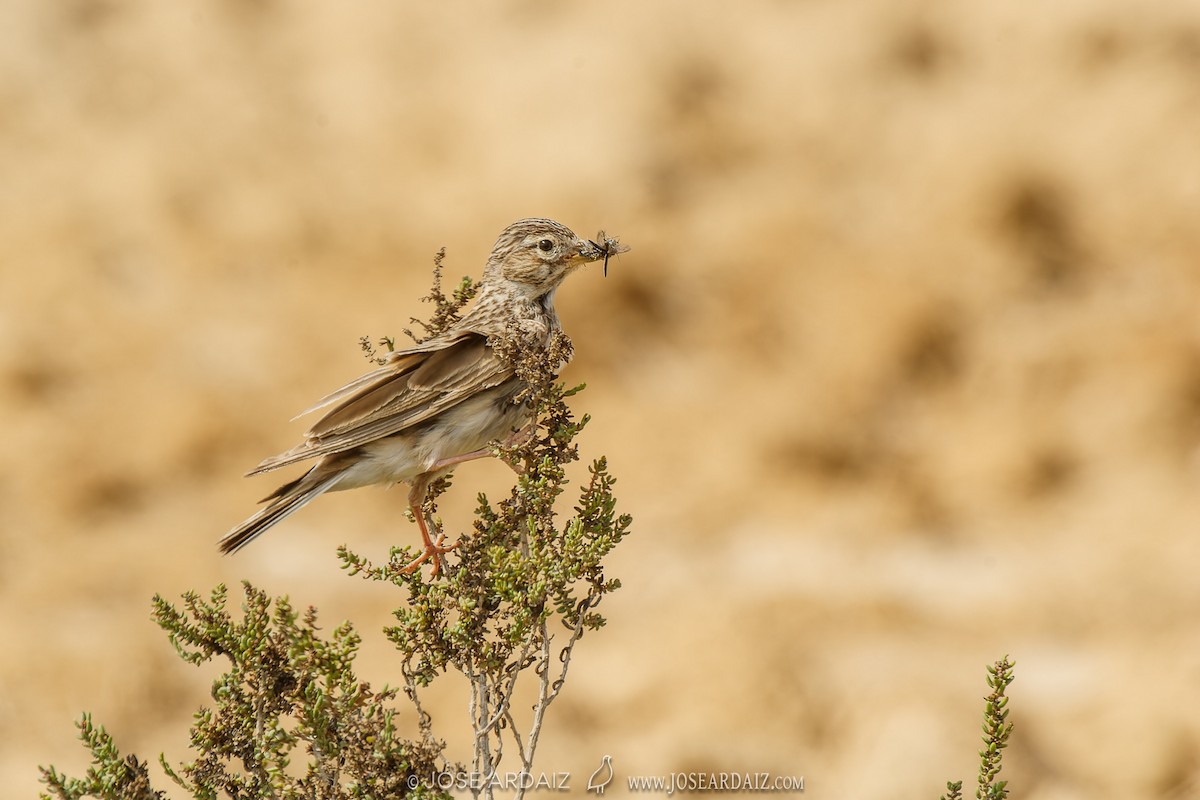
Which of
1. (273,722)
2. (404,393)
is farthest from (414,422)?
(273,722)

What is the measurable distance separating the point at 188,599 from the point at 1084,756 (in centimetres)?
869

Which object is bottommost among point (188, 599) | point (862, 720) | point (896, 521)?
point (188, 599)

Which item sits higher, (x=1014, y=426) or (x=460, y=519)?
(x=1014, y=426)

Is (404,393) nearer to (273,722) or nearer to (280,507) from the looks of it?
(280,507)

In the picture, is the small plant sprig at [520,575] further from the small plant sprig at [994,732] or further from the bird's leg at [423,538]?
the small plant sprig at [994,732]

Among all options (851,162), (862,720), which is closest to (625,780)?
(862,720)

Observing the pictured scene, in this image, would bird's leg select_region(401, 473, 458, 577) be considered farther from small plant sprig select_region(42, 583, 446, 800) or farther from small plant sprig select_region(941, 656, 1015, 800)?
small plant sprig select_region(941, 656, 1015, 800)

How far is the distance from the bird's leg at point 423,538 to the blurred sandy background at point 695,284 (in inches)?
260

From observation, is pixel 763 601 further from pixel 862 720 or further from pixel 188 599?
pixel 188 599

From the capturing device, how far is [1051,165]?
446 inches

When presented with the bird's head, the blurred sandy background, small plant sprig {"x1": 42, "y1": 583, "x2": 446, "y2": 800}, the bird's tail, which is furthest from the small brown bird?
the blurred sandy background

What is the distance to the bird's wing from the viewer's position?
4.54 m

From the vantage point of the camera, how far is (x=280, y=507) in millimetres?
4520

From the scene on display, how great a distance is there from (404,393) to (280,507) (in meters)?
0.56
